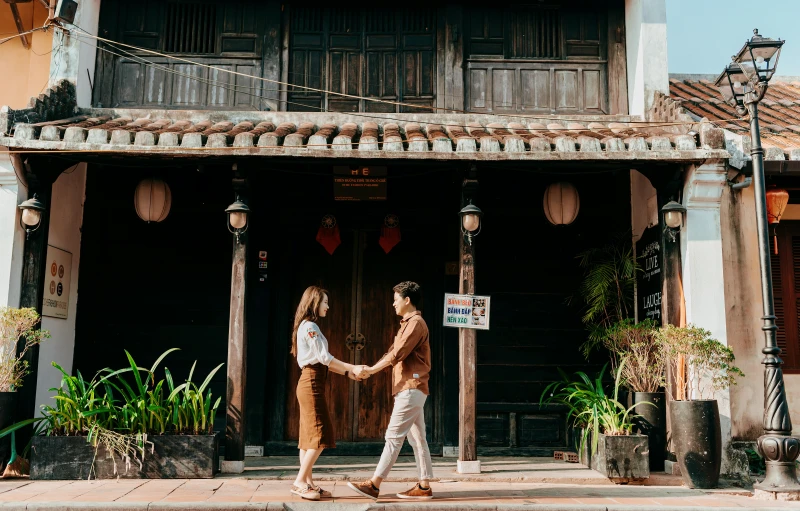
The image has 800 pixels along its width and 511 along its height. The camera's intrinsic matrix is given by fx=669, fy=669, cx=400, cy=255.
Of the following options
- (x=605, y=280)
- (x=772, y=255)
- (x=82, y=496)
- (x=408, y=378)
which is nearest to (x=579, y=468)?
(x=605, y=280)

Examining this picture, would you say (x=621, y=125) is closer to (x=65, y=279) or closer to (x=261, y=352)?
(x=261, y=352)

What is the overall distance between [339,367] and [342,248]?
3639mm

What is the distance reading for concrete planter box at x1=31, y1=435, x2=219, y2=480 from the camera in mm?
7188

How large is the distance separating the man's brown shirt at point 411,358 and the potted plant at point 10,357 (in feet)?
13.7

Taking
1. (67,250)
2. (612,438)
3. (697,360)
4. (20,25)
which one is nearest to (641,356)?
(697,360)

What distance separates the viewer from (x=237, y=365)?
777cm

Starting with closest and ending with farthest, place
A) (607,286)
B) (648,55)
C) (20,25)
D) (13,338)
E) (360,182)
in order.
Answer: (13,338) < (360,182) < (607,286) < (648,55) < (20,25)

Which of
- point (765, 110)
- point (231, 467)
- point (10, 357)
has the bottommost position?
point (231, 467)

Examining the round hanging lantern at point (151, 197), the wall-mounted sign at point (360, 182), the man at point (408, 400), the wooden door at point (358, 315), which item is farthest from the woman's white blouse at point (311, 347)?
the round hanging lantern at point (151, 197)

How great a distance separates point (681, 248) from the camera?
8.16 metres

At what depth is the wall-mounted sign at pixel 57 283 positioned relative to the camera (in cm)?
852

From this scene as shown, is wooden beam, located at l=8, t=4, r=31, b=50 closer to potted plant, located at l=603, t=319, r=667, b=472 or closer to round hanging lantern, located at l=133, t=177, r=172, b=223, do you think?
round hanging lantern, located at l=133, t=177, r=172, b=223

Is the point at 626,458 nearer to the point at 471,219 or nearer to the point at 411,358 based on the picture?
the point at 411,358

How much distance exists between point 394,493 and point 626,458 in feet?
8.92
